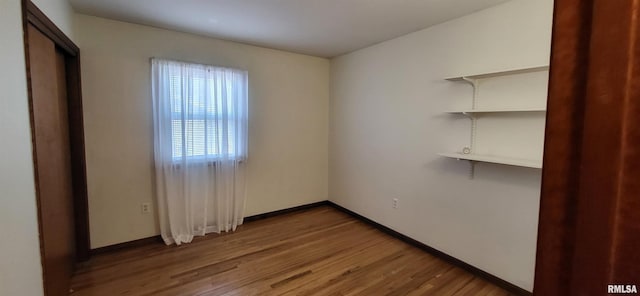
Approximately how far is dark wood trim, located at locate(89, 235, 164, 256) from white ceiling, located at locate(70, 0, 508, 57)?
2.30m

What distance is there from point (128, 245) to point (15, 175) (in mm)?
2007

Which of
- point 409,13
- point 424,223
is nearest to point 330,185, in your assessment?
point 424,223

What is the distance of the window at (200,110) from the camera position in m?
2.97

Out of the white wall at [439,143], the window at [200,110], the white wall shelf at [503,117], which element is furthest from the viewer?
the window at [200,110]

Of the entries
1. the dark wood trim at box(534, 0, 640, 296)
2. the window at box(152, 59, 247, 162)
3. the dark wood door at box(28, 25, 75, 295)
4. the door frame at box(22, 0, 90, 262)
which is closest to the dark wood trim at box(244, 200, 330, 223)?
the window at box(152, 59, 247, 162)

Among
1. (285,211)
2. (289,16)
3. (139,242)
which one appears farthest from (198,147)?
(289,16)

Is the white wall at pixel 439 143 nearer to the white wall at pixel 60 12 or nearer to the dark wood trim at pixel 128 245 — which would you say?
the dark wood trim at pixel 128 245

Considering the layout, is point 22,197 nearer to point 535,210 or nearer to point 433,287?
point 433,287

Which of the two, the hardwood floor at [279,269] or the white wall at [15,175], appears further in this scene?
the hardwood floor at [279,269]

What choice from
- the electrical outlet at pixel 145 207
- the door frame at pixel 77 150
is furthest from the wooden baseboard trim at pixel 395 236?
the electrical outlet at pixel 145 207

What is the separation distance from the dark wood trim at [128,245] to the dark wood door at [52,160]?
33 centimetres

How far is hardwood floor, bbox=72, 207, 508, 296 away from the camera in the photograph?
7.70 ft

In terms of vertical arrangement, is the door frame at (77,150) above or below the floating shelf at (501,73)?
below

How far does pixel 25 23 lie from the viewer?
58.1 inches
